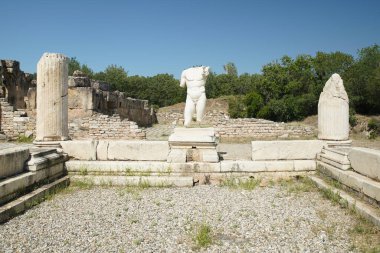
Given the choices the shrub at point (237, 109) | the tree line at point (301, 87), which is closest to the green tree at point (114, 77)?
the tree line at point (301, 87)

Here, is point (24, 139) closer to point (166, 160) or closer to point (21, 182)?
point (166, 160)

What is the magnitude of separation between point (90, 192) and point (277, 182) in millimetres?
3567

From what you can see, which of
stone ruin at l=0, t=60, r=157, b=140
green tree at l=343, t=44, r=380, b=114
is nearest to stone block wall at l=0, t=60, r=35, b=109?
stone ruin at l=0, t=60, r=157, b=140

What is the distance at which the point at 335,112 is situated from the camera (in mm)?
6906

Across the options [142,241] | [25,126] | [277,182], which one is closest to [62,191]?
[142,241]

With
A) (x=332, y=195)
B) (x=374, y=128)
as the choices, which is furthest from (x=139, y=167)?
(x=374, y=128)

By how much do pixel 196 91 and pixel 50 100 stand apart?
3.19 meters

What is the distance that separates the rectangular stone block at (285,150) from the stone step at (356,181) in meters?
0.59

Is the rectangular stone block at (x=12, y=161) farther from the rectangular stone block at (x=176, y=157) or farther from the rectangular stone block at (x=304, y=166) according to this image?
the rectangular stone block at (x=304, y=166)

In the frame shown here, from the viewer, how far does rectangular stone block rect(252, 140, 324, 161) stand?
22.1ft

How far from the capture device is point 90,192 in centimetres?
574

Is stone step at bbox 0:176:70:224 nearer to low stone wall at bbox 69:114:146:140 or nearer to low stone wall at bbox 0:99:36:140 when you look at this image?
low stone wall at bbox 69:114:146:140

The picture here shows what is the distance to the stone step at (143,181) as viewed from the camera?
6.13 metres

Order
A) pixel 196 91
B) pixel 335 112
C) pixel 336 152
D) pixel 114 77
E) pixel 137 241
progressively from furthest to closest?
pixel 114 77 < pixel 196 91 < pixel 335 112 < pixel 336 152 < pixel 137 241
